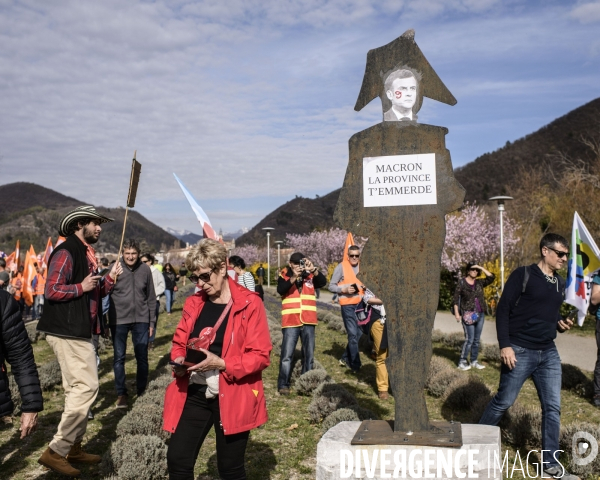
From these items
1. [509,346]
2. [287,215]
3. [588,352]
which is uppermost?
[287,215]

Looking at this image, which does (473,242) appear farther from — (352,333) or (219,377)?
(219,377)

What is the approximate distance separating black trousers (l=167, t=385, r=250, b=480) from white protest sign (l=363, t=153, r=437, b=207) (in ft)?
5.30

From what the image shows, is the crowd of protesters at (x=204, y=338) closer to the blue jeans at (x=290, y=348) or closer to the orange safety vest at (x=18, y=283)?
the blue jeans at (x=290, y=348)

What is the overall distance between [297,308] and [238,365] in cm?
408

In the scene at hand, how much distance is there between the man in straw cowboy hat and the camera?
178 inches

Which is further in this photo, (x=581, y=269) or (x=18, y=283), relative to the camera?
(x=18, y=283)

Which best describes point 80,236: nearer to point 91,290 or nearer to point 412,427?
point 91,290

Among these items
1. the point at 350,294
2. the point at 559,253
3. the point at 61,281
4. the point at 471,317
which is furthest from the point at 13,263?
the point at 559,253

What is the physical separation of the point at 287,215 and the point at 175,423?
378ft

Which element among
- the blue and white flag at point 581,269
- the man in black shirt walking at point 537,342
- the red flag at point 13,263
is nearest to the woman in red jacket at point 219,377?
the man in black shirt walking at point 537,342

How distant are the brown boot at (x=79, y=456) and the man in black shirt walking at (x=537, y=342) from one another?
328 centimetres

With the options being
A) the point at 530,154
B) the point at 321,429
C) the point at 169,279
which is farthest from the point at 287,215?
the point at 321,429

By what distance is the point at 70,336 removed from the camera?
179 inches

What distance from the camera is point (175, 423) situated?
3.48 meters
